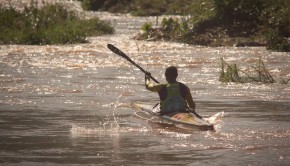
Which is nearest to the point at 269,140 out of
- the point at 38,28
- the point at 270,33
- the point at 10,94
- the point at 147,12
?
the point at 10,94

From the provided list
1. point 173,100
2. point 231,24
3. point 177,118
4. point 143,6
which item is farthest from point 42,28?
point 143,6

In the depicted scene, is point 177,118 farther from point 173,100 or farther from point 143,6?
point 143,6

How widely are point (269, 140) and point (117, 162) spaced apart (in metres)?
3.17

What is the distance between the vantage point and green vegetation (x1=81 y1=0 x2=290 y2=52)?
104 ft

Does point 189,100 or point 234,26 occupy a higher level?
point 234,26

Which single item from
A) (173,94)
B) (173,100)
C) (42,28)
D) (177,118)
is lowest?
(177,118)

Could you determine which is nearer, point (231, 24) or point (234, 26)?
point (234, 26)

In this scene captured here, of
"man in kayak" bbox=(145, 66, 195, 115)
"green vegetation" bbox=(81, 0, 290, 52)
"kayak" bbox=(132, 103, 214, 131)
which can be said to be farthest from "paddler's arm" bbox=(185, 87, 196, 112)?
"green vegetation" bbox=(81, 0, 290, 52)

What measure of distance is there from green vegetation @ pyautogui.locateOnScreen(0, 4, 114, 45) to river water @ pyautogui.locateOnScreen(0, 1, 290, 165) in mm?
2331

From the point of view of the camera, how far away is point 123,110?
18297mm

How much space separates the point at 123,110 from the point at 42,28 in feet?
63.7

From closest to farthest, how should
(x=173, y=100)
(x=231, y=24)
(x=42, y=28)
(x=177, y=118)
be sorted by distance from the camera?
(x=177, y=118) → (x=173, y=100) → (x=231, y=24) → (x=42, y=28)

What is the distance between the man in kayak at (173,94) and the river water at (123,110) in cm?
50

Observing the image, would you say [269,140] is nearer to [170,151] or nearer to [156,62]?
[170,151]
